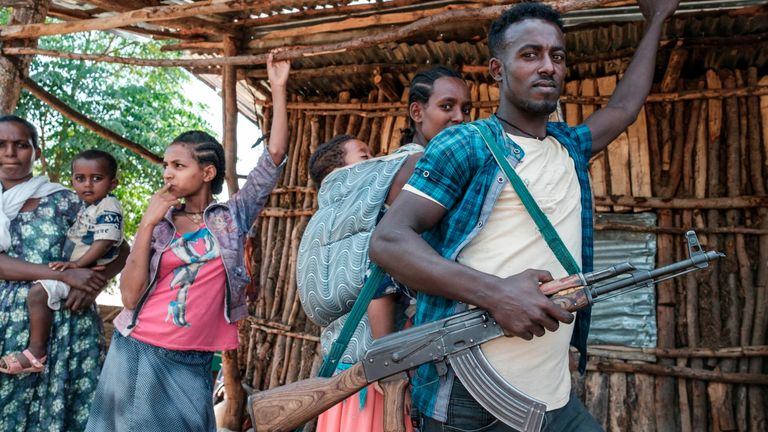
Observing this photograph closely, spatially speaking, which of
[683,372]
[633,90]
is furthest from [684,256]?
[633,90]

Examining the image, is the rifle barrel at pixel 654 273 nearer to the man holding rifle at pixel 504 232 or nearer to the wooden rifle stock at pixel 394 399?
the man holding rifle at pixel 504 232

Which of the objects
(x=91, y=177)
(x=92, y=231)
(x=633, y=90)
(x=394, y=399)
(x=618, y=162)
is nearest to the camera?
(x=394, y=399)

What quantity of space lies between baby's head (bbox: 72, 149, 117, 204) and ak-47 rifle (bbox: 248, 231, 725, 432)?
2675 millimetres

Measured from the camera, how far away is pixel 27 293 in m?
3.88

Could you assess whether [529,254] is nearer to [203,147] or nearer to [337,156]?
[337,156]

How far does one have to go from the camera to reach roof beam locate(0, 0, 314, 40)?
422 cm

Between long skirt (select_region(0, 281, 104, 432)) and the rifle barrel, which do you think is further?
long skirt (select_region(0, 281, 104, 432))

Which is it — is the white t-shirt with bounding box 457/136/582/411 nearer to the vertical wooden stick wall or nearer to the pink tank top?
the pink tank top

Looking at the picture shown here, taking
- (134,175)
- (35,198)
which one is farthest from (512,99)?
(134,175)

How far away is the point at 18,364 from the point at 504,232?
3.05 metres

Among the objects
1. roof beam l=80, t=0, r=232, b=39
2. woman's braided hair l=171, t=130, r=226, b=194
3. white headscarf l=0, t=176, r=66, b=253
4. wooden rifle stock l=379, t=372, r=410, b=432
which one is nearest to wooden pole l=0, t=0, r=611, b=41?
roof beam l=80, t=0, r=232, b=39

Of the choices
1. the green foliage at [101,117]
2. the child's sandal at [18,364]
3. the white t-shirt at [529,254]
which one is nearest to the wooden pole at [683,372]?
the white t-shirt at [529,254]

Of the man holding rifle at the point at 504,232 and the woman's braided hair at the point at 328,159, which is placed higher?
the woman's braided hair at the point at 328,159

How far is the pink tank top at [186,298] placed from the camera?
319 centimetres
